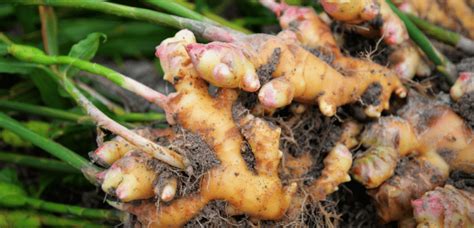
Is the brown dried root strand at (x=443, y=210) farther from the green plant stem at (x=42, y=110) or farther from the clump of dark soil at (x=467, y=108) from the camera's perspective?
the green plant stem at (x=42, y=110)

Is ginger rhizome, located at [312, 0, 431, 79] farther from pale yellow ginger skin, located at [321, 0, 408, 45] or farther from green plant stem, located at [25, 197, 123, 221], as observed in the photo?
green plant stem, located at [25, 197, 123, 221]

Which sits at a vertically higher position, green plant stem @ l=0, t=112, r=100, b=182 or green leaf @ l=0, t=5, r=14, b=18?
green leaf @ l=0, t=5, r=14, b=18

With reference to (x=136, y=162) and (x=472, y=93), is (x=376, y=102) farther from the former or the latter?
(x=136, y=162)

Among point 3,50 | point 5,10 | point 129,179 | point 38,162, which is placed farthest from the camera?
point 5,10

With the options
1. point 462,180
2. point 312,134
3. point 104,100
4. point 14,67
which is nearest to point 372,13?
point 312,134

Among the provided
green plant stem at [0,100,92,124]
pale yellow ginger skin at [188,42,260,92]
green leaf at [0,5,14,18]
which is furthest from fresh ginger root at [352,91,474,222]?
green leaf at [0,5,14,18]

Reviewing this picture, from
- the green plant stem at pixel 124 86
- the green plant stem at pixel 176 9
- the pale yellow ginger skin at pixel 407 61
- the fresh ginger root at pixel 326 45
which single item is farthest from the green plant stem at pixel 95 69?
the pale yellow ginger skin at pixel 407 61

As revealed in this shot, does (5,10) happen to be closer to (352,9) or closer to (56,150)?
(56,150)
